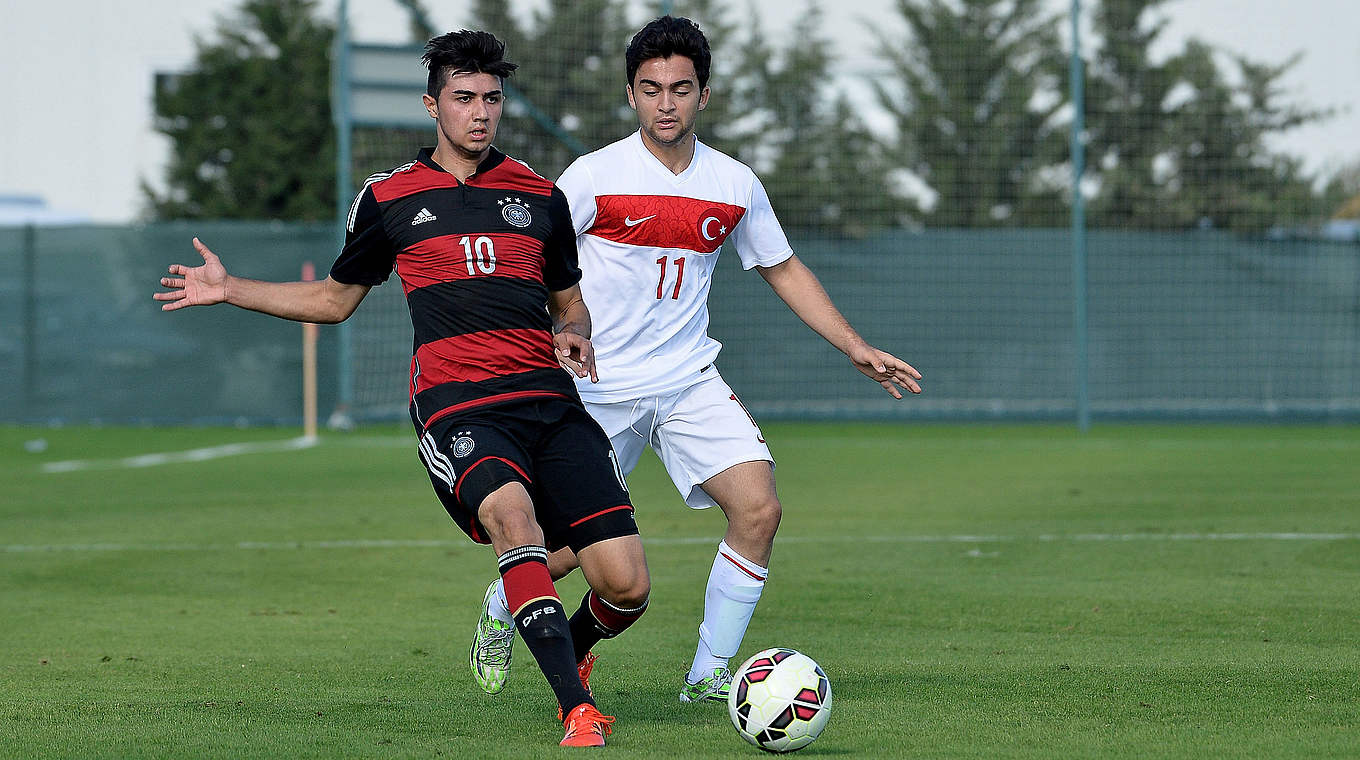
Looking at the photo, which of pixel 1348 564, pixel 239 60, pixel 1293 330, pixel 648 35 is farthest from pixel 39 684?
pixel 239 60

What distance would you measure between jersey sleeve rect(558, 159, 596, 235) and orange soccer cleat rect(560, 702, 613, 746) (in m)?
1.85

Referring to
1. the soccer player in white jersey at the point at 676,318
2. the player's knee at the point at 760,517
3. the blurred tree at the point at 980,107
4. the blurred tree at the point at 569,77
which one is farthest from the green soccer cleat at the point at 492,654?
the blurred tree at the point at 980,107

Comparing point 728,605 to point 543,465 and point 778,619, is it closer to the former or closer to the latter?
point 543,465

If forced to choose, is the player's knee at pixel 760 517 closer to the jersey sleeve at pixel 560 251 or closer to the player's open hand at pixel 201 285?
the jersey sleeve at pixel 560 251

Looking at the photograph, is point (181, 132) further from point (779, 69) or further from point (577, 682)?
point (577, 682)

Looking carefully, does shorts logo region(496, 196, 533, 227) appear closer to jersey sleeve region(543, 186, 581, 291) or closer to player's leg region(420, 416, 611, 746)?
jersey sleeve region(543, 186, 581, 291)

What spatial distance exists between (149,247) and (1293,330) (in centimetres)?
1619

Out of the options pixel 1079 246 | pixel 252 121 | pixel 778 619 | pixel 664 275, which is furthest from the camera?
pixel 252 121

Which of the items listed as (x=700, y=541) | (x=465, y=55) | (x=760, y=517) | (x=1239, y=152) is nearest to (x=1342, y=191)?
(x=1239, y=152)

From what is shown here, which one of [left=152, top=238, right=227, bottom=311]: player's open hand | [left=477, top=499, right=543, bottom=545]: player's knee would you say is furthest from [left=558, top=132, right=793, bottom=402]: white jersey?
[left=152, top=238, right=227, bottom=311]: player's open hand

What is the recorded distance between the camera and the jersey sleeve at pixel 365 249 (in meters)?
5.21

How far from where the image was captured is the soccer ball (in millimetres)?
4504

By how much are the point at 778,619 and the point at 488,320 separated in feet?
8.27

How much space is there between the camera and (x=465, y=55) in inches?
202
